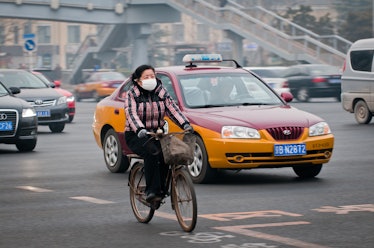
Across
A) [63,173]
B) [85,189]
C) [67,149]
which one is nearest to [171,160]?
[85,189]

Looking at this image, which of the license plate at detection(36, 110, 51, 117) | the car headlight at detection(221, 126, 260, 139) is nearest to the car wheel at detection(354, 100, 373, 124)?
the license plate at detection(36, 110, 51, 117)

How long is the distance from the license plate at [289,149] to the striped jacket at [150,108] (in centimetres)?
332

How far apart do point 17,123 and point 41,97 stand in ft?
21.4

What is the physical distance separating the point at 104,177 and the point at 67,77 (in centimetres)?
6948

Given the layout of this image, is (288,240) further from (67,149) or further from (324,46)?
(324,46)

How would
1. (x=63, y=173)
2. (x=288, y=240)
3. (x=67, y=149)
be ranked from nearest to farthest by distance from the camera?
(x=288, y=240)
(x=63, y=173)
(x=67, y=149)

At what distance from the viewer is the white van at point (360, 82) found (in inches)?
1036

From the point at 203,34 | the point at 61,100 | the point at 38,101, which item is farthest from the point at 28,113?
the point at 203,34

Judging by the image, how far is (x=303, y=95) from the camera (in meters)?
43.4

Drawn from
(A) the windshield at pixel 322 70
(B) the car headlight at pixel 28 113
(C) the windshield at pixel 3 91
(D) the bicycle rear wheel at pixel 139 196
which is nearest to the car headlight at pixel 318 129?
(D) the bicycle rear wheel at pixel 139 196

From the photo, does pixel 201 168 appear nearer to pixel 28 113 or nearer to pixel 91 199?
pixel 91 199

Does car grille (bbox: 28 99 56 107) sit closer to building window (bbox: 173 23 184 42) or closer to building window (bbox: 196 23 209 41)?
building window (bbox: 196 23 209 41)

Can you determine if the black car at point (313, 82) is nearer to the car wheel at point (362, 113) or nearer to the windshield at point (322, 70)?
the windshield at point (322, 70)

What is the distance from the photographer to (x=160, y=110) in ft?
34.0
